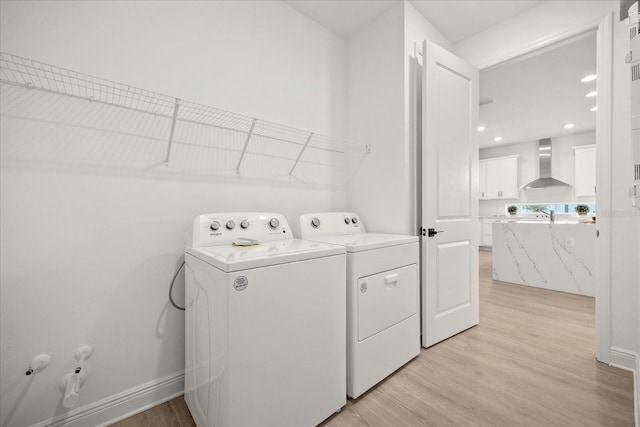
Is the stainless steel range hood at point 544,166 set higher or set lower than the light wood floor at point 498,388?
higher

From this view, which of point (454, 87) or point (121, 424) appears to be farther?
point (454, 87)

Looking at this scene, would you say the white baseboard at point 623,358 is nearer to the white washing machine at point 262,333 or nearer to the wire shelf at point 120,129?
the white washing machine at point 262,333

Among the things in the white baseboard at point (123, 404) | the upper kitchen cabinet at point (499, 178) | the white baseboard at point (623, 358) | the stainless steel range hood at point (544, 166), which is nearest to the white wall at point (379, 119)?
the white baseboard at point (623, 358)

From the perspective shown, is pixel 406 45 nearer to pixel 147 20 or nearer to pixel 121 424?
pixel 147 20

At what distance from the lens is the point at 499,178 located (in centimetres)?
670

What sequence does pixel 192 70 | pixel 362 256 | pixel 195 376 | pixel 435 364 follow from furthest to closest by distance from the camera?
pixel 435 364
pixel 192 70
pixel 362 256
pixel 195 376

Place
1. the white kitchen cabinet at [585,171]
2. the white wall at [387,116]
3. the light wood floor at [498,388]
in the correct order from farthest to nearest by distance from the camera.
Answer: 1. the white kitchen cabinet at [585,171]
2. the white wall at [387,116]
3. the light wood floor at [498,388]

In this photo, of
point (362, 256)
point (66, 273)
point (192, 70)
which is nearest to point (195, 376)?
point (66, 273)

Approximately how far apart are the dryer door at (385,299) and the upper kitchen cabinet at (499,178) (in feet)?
20.9

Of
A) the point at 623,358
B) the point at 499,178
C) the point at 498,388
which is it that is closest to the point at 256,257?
the point at 498,388

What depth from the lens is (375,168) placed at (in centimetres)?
209

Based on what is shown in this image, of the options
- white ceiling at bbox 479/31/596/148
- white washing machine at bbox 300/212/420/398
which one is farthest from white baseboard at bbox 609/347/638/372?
white ceiling at bbox 479/31/596/148

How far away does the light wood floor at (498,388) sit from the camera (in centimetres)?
122

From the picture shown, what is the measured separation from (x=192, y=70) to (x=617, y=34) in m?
2.56
